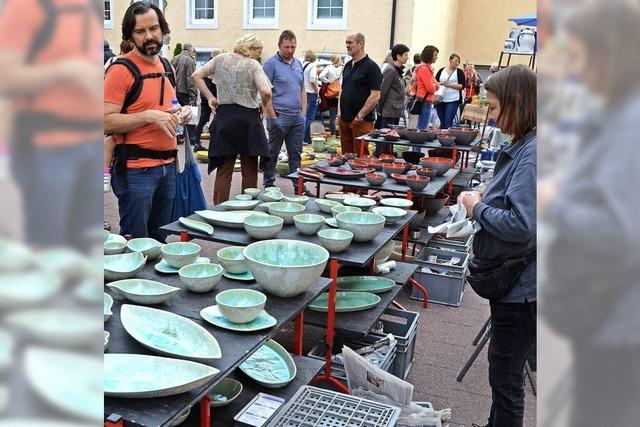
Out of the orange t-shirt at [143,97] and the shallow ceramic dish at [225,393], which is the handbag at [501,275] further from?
the orange t-shirt at [143,97]

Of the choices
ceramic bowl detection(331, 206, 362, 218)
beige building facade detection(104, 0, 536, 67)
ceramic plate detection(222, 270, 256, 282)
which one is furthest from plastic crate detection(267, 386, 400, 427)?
beige building facade detection(104, 0, 536, 67)

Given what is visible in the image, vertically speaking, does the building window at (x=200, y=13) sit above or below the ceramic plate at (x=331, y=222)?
above

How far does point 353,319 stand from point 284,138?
11.3 feet

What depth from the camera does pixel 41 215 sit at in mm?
278

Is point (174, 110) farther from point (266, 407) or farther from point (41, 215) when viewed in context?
point (41, 215)

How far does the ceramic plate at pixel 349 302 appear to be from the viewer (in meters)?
2.99

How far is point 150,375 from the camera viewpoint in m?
1.53

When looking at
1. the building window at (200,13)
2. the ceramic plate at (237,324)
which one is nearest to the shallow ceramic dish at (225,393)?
the ceramic plate at (237,324)

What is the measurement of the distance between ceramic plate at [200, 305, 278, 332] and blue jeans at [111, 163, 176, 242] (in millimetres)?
1098

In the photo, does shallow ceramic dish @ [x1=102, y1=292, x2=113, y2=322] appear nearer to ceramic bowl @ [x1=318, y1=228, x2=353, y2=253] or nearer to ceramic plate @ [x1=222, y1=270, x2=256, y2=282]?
ceramic plate @ [x1=222, y1=270, x2=256, y2=282]

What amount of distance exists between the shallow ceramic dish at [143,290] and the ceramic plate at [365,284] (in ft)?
4.65

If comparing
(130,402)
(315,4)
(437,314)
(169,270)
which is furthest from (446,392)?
(315,4)

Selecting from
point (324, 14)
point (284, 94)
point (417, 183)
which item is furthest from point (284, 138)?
point (324, 14)

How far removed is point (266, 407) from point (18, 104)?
1.99m
